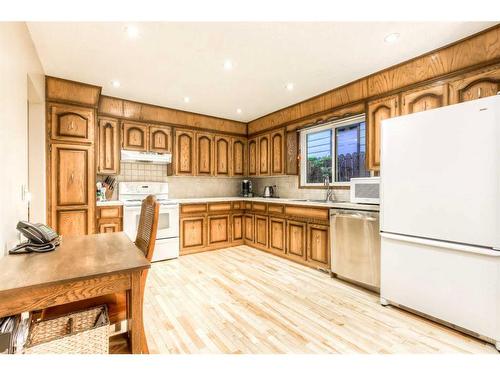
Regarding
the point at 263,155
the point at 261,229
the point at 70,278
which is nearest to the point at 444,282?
the point at 70,278

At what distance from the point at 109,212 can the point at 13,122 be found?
1.88m

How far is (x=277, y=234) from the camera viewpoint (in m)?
3.82

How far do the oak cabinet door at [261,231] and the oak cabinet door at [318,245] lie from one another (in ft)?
3.00

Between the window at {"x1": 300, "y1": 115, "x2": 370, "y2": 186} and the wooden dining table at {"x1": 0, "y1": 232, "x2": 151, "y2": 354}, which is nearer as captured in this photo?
the wooden dining table at {"x1": 0, "y1": 232, "x2": 151, "y2": 354}

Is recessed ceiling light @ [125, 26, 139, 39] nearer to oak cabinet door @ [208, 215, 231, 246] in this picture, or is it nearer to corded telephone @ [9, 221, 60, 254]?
corded telephone @ [9, 221, 60, 254]

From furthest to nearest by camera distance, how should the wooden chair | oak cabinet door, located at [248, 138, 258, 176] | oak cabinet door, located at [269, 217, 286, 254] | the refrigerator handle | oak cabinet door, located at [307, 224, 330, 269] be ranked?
oak cabinet door, located at [248, 138, 258, 176]
oak cabinet door, located at [269, 217, 286, 254]
oak cabinet door, located at [307, 224, 330, 269]
the refrigerator handle
the wooden chair

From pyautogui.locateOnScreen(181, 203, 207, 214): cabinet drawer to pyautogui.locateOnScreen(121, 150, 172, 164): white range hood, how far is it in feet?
2.67

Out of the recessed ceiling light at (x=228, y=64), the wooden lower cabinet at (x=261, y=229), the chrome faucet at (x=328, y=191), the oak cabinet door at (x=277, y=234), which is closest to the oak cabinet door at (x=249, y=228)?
the wooden lower cabinet at (x=261, y=229)

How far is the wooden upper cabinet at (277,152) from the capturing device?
13.6ft

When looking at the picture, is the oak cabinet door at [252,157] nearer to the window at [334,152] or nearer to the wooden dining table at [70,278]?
the window at [334,152]

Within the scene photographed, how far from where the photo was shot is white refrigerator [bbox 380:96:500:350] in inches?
64.2

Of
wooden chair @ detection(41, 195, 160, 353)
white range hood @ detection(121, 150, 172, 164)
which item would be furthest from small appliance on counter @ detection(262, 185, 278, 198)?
wooden chair @ detection(41, 195, 160, 353)

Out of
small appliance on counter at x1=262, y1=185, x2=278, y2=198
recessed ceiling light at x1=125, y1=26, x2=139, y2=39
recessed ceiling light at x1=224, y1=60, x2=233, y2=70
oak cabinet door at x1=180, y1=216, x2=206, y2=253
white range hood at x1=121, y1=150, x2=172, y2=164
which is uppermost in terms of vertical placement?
recessed ceiling light at x1=224, y1=60, x2=233, y2=70

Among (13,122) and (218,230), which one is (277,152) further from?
(13,122)
